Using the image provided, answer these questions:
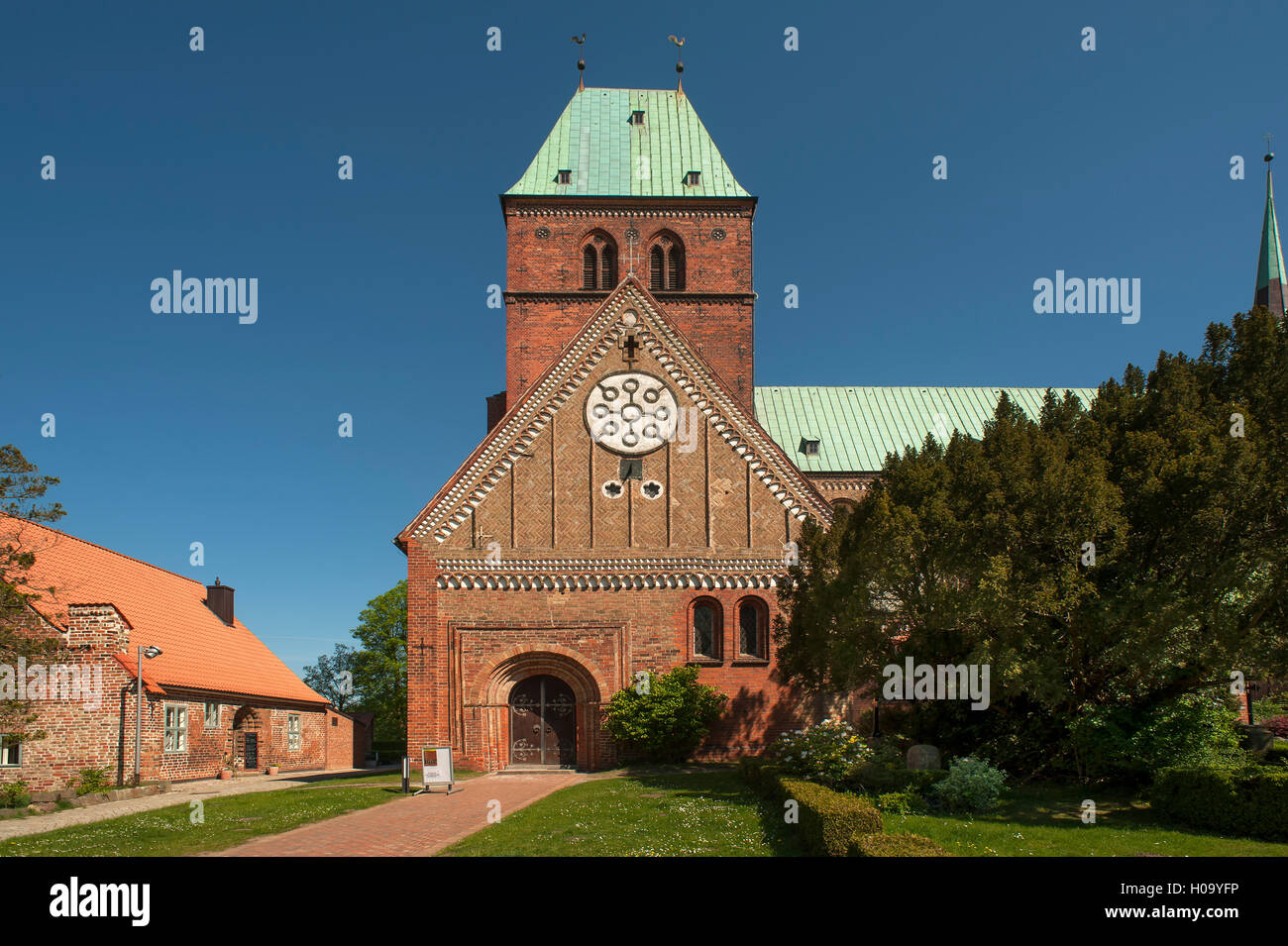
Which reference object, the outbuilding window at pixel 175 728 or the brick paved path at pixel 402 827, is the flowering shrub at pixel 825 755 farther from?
the outbuilding window at pixel 175 728

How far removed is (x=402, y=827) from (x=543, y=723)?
12.9 metres

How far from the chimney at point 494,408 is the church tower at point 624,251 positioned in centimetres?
5

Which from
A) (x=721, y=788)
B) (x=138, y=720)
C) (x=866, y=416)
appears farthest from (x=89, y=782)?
(x=866, y=416)

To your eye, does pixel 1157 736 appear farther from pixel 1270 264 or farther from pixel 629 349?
pixel 1270 264

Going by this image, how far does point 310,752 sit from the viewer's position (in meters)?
44.8

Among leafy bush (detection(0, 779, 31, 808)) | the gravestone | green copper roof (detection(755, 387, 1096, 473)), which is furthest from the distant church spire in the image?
leafy bush (detection(0, 779, 31, 808))

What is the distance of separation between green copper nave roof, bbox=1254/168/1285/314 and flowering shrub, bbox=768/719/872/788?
52032 millimetres

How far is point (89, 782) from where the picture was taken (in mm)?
26094

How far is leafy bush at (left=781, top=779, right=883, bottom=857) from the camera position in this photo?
13.0m

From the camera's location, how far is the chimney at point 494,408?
4259 centimetres

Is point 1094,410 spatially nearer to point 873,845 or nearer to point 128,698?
point 873,845

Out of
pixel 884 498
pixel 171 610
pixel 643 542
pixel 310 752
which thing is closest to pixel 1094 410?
pixel 884 498

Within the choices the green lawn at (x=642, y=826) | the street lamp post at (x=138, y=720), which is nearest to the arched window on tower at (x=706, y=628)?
the green lawn at (x=642, y=826)

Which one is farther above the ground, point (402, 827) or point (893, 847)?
point (893, 847)
